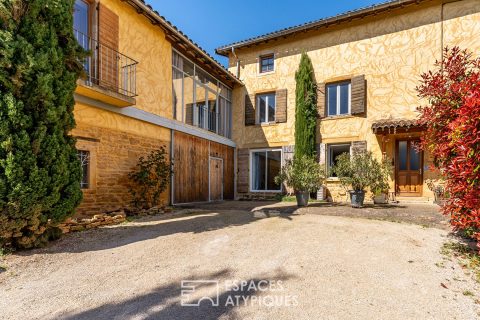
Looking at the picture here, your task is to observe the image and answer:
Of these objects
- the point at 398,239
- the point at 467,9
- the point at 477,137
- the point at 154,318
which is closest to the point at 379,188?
the point at 398,239

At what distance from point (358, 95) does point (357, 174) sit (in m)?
3.96

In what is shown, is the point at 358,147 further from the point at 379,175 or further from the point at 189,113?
the point at 189,113

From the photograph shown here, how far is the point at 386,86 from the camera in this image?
10.2m

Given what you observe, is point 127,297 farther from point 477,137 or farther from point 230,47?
point 230,47

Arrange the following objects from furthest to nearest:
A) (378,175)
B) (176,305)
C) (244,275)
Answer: (378,175) < (244,275) < (176,305)

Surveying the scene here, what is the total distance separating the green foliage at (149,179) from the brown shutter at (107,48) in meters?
2.19

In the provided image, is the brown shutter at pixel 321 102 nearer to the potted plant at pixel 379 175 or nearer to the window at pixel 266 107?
the window at pixel 266 107

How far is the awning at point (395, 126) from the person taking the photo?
29.6ft

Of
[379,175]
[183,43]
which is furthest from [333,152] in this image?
[183,43]

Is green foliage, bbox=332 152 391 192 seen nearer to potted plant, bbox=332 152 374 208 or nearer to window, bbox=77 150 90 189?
potted plant, bbox=332 152 374 208

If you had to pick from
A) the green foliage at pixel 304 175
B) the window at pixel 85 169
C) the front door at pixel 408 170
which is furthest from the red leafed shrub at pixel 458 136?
the window at pixel 85 169

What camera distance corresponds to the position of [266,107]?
41.9 feet

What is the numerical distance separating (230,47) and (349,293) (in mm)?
12305

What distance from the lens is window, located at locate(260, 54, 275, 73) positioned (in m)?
12.7
